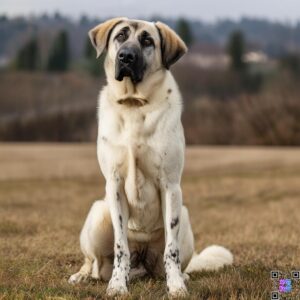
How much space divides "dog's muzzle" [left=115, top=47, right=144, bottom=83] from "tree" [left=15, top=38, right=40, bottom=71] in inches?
2415

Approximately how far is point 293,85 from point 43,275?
38472 mm

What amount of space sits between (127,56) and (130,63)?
7 cm

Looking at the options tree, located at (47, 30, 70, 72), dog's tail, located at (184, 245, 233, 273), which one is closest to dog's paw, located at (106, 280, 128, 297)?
dog's tail, located at (184, 245, 233, 273)

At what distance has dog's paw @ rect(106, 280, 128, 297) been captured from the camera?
5.64 meters

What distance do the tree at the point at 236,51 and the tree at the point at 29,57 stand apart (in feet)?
64.4

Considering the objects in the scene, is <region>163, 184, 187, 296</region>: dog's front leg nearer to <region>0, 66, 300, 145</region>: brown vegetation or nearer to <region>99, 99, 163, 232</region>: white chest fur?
<region>99, 99, 163, 232</region>: white chest fur

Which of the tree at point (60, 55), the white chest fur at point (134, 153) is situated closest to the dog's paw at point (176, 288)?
the white chest fur at point (134, 153)

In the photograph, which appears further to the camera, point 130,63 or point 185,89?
point 185,89

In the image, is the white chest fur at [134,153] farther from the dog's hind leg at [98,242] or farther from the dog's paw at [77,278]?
the dog's paw at [77,278]

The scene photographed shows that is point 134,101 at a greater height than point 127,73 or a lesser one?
lesser

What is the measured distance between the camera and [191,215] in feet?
45.3

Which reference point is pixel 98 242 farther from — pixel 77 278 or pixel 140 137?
pixel 140 137

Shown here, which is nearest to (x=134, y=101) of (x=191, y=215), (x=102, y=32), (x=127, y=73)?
(x=127, y=73)

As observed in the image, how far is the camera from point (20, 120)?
4172cm
